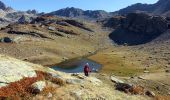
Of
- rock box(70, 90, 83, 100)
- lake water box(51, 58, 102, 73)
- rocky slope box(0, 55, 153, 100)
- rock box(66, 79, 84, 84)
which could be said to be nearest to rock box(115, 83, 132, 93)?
rocky slope box(0, 55, 153, 100)

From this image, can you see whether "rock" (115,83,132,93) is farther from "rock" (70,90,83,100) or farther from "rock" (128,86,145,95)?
"rock" (70,90,83,100)

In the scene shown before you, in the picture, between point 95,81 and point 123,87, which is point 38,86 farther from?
point 123,87

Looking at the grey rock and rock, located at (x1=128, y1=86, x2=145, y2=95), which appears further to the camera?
rock, located at (x1=128, y1=86, x2=145, y2=95)

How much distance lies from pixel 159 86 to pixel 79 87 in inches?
691

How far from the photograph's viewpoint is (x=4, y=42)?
7180 inches

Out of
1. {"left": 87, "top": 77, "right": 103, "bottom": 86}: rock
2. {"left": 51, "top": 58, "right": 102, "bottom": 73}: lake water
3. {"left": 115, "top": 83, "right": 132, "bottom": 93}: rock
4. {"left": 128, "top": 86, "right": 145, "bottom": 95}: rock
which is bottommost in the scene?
{"left": 51, "top": 58, "right": 102, "bottom": 73}: lake water

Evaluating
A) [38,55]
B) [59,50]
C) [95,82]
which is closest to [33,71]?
[95,82]

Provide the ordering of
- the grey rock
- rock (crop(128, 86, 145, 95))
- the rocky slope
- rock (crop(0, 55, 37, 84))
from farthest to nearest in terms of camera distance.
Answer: rock (crop(128, 86, 145, 95)) → rock (crop(0, 55, 37, 84)) → the grey rock → the rocky slope

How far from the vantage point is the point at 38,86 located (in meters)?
37.8

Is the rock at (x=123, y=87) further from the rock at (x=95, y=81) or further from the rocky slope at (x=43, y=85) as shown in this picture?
the rock at (x=95, y=81)

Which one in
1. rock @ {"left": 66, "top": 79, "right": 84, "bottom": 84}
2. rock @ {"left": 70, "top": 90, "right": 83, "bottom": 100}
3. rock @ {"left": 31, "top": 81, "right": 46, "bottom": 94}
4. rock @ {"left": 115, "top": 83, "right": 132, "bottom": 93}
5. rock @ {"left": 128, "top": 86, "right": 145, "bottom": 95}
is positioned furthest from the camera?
rock @ {"left": 128, "top": 86, "right": 145, "bottom": 95}

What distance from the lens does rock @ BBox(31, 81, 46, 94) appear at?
123ft

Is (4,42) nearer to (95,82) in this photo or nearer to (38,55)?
(38,55)

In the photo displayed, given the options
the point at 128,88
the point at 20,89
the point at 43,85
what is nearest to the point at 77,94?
the point at 43,85
